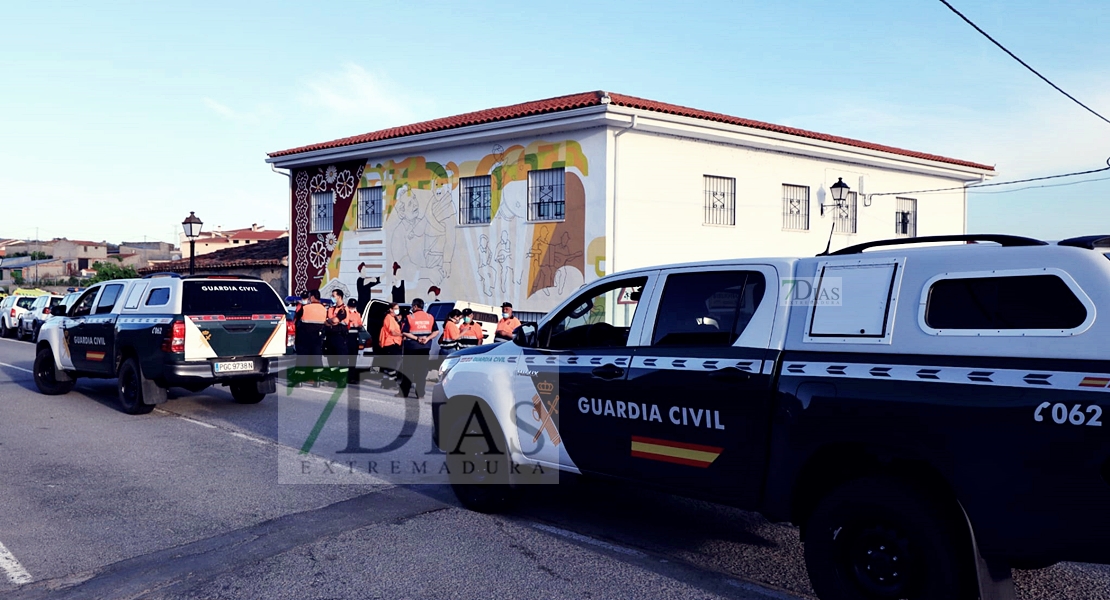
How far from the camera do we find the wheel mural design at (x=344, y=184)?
27250mm

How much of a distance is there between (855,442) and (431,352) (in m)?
11.1

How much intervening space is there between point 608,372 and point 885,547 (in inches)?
82.0

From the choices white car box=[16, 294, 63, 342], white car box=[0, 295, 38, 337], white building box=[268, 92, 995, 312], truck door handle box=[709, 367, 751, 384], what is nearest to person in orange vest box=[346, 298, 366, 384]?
white building box=[268, 92, 995, 312]

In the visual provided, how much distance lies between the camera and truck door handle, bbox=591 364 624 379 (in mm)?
5859

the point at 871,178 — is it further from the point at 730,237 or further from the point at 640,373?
the point at 640,373

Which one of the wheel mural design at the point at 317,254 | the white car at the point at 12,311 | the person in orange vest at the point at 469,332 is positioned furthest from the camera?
the white car at the point at 12,311

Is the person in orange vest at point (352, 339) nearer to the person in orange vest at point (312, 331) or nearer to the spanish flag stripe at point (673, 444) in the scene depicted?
the person in orange vest at point (312, 331)

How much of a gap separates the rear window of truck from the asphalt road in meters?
2.92

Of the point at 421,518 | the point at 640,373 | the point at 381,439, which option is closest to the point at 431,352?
the point at 381,439

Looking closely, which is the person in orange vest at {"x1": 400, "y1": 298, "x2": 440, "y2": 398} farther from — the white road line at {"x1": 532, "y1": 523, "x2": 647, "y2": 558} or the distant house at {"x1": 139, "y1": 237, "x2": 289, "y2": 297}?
the distant house at {"x1": 139, "y1": 237, "x2": 289, "y2": 297}

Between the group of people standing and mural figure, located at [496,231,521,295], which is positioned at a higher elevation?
mural figure, located at [496,231,521,295]

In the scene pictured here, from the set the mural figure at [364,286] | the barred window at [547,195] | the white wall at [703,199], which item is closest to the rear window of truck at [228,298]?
the white wall at [703,199]

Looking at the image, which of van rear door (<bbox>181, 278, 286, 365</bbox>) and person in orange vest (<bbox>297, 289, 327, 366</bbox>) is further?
person in orange vest (<bbox>297, 289, 327, 366</bbox>)

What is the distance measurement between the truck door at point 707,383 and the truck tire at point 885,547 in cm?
50
